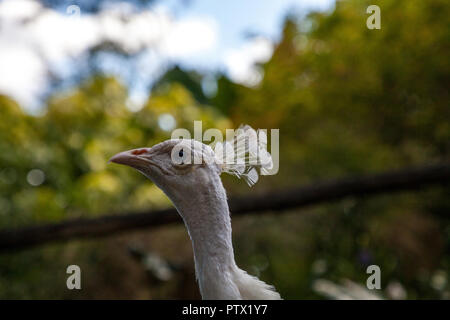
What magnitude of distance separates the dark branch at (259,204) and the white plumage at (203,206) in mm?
1639

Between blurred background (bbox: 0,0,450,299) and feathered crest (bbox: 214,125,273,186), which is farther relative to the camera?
blurred background (bbox: 0,0,450,299)

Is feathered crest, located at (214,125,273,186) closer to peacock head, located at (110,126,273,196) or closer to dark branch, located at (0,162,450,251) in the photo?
peacock head, located at (110,126,273,196)

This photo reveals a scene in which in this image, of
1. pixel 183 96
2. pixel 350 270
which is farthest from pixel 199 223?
pixel 183 96

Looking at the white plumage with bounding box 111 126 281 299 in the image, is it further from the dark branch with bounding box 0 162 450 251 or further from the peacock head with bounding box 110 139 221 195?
the dark branch with bounding box 0 162 450 251

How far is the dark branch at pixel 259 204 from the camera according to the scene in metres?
2.23

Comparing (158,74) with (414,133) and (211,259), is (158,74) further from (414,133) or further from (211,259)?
(211,259)

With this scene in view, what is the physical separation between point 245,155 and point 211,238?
173 mm

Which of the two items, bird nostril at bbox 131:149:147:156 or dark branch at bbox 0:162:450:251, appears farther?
dark branch at bbox 0:162:450:251

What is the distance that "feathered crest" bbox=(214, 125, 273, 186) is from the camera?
634mm

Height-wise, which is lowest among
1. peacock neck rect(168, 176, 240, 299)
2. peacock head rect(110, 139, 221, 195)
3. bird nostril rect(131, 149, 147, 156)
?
peacock neck rect(168, 176, 240, 299)

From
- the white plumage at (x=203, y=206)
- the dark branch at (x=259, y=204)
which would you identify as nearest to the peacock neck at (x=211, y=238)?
the white plumage at (x=203, y=206)

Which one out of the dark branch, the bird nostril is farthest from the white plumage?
the dark branch

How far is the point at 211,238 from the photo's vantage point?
1.83 feet

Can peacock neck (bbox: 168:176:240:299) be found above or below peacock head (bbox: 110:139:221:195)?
below
